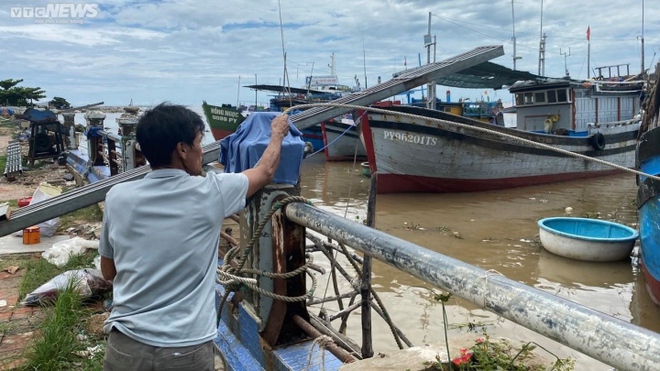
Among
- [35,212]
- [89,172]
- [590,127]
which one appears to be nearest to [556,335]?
[35,212]

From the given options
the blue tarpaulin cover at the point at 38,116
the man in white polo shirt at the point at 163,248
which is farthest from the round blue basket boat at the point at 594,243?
the blue tarpaulin cover at the point at 38,116

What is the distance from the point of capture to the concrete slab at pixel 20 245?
18.6 ft

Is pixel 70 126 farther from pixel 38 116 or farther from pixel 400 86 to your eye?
pixel 400 86

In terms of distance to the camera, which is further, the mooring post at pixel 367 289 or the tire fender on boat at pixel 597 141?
the tire fender on boat at pixel 597 141

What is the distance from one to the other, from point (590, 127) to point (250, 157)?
51.2ft

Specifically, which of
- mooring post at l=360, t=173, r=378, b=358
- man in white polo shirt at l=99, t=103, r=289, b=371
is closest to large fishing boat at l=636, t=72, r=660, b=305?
mooring post at l=360, t=173, r=378, b=358

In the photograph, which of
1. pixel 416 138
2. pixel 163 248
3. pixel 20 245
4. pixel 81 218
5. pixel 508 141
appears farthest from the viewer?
pixel 508 141

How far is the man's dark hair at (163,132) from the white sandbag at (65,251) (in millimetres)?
3977

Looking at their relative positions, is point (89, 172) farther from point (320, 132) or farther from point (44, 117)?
point (320, 132)

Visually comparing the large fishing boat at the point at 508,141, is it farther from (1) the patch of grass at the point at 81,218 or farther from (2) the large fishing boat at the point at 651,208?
(1) the patch of grass at the point at 81,218

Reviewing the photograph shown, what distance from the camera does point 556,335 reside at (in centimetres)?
114

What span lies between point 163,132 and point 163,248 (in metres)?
0.40

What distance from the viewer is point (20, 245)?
590cm

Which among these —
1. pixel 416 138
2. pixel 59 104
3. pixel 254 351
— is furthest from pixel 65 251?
pixel 59 104
